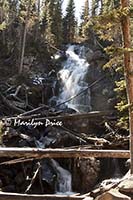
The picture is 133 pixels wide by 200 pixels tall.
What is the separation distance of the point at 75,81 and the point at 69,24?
21453 mm

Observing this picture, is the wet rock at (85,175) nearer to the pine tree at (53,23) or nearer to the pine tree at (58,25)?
the pine tree at (53,23)

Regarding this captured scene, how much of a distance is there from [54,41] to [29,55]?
6.27 metres

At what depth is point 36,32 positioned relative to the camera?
4700 cm

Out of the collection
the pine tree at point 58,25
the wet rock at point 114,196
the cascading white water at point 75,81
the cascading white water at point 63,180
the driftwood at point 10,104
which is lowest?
the cascading white water at point 63,180

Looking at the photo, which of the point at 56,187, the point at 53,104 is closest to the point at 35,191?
the point at 56,187

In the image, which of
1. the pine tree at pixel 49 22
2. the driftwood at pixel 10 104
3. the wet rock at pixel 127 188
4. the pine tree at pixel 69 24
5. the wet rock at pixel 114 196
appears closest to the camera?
the wet rock at pixel 114 196

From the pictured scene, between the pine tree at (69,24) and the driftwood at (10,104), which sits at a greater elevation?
the pine tree at (69,24)

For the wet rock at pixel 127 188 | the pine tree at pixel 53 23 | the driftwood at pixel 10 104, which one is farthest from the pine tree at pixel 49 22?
the wet rock at pixel 127 188

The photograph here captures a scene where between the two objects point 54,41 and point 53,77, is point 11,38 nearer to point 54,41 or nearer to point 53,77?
point 54,41

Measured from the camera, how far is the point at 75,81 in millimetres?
37438

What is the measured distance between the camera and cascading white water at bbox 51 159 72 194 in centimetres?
2010

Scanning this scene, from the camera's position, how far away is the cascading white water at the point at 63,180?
66.0ft

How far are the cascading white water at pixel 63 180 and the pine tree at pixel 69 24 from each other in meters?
35.5

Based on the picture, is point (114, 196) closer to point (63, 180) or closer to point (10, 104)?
point (63, 180)
